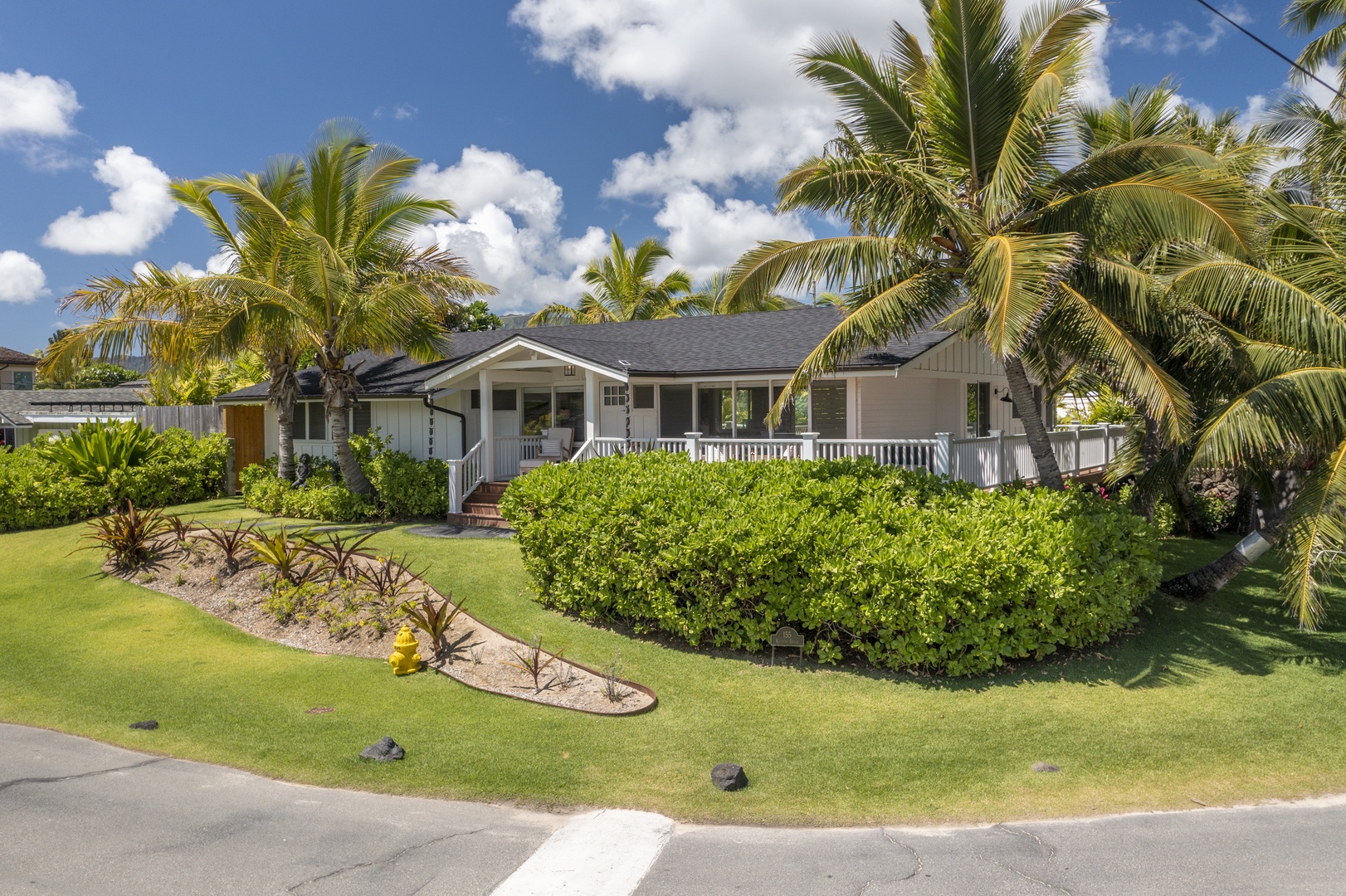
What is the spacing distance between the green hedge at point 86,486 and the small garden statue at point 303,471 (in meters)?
2.85

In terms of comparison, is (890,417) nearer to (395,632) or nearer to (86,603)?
(395,632)

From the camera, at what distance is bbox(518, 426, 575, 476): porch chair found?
58.0 ft

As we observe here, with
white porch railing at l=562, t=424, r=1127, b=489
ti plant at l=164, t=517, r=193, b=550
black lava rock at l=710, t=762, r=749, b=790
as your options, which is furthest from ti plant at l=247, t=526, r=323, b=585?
black lava rock at l=710, t=762, r=749, b=790

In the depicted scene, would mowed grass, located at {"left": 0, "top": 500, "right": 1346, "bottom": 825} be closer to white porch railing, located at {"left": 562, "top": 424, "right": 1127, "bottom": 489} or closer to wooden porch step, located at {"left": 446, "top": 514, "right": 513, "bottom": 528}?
white porch railing, located at {"left": 562, "top": 424, "right": 1127, "bottom": 489}

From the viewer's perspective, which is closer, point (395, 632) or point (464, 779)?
point (464, 779)

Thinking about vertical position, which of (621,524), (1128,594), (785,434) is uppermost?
(785,434)

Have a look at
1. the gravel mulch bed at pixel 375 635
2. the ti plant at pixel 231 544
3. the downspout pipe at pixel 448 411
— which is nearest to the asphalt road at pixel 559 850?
the gravel mulch bed at pixel 375 635

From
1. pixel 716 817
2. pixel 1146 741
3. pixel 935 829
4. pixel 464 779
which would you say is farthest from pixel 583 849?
pixel 1146 741

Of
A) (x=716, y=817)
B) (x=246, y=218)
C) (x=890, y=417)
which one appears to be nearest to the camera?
(x=716, y=817)

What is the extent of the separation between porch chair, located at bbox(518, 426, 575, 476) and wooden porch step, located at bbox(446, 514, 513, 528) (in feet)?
5.79

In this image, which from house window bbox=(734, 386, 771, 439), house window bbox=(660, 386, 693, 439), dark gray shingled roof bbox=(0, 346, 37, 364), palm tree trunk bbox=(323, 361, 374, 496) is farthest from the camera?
dark gray shingled roof bbox=(0, 346, 37, 364)

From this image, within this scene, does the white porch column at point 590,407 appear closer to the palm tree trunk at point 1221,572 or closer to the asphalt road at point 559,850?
the palm tree trunk at point 1221,572

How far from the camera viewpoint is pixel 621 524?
383 inches

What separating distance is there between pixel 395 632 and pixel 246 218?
453 inches
